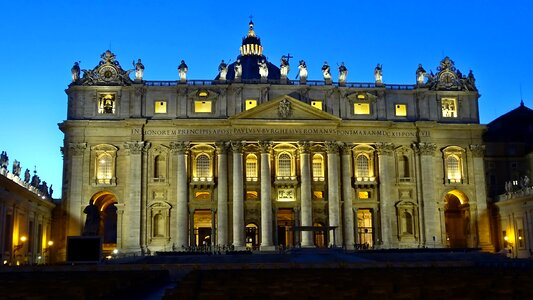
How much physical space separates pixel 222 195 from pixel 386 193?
18631 millimetres

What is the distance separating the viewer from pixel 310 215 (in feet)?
232

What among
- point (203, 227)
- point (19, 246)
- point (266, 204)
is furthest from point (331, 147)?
point (19, 246)

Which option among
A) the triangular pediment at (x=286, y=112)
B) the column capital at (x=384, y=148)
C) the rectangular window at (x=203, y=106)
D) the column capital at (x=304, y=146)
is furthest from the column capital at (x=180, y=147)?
the column capital at (x=384, y=148)

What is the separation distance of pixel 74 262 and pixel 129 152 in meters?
26.5

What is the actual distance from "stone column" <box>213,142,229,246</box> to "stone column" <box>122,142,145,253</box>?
8.71 meters

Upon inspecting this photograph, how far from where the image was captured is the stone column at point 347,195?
7112cm

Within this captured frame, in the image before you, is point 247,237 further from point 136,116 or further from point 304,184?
point 136,116

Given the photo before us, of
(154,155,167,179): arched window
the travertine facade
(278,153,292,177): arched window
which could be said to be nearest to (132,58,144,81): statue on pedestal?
the travertine facade

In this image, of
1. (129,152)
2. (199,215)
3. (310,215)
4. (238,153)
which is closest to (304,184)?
(310,215)

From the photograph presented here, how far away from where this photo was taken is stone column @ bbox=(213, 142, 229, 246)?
69.8 m

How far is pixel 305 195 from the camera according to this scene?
70625 millimetres

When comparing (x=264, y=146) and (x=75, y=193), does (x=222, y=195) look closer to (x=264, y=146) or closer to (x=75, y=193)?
(x=264, y=146)

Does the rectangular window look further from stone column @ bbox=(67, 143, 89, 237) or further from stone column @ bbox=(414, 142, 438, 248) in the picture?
stone column @ bbox=(414, 142, 438, 248)

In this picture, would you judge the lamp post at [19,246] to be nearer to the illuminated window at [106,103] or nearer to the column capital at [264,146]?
the illuminated window at [106,103]
